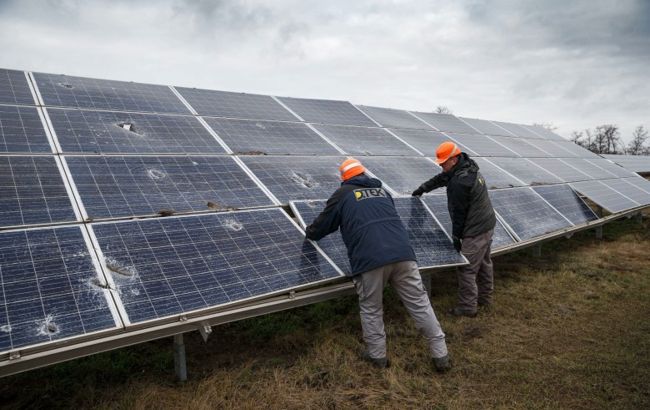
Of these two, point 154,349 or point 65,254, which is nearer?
point 65,254

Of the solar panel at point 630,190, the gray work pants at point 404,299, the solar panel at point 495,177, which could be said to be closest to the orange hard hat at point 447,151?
the gray work pants at point 404,299

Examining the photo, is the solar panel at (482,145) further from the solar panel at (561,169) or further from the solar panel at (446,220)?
the solar panel at (446,220)

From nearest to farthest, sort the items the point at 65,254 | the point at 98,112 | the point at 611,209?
the point at 65,254
the point at 98,112
the point at 611,209

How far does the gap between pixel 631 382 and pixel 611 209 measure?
23.5ft

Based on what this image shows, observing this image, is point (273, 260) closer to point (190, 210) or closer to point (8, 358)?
point (190, 210)

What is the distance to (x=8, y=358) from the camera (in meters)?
3.15

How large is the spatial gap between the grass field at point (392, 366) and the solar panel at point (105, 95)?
3884mm

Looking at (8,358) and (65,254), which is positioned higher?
(65,254)

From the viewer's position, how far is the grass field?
434cm

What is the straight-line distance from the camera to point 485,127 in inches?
599

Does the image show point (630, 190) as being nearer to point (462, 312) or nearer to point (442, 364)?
point (462, 312)

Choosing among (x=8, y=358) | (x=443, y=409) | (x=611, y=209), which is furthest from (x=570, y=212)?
(x=8, y=358)

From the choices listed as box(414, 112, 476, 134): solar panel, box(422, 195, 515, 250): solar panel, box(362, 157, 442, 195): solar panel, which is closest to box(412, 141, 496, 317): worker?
box(422, 195, 515, 250): solar panel

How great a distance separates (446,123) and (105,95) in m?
9.77
